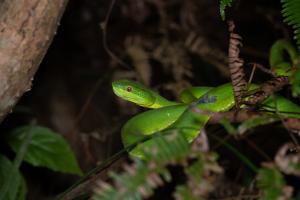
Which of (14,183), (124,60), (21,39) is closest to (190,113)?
(21,39)

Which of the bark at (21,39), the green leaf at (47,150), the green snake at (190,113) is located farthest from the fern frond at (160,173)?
the green leaf at (47,150)

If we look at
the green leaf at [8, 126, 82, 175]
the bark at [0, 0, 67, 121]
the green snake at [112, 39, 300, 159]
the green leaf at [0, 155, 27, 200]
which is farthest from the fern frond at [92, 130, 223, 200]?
the green leaf at [8, 126, 82, 175]

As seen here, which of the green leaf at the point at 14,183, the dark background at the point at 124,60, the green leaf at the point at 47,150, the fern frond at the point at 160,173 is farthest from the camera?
the dark background at the point at 124,60

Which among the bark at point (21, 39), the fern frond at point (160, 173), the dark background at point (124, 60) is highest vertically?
the bark at point (21, 39)

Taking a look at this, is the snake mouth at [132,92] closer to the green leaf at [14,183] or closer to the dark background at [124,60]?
the green leaf at [14,183]

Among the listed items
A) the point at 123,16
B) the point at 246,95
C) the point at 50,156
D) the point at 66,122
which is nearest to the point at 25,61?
the point at 50,156

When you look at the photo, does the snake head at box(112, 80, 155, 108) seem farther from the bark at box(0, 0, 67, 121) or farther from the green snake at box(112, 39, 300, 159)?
the bark at box(0, 0, 67, 121)

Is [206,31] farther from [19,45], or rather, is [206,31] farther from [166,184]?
[19,45]
